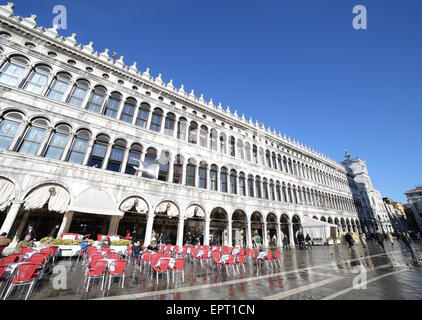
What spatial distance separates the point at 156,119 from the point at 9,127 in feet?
32.8

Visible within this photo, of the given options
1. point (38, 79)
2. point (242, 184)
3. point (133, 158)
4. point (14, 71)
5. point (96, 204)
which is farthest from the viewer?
point (242, 184)

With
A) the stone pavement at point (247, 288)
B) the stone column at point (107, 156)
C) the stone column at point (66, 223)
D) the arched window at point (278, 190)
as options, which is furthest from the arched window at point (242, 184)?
the stone column at point (66, 223)

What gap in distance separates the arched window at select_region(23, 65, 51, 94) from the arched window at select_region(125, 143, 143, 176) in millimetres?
7499

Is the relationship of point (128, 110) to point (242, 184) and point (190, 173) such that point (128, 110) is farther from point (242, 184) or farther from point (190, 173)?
point (242, 184)

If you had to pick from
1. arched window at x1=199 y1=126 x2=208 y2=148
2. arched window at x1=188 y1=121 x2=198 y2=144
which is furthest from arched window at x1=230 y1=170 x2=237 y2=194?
arched window at x1=188 y1=121 x2=198 y2=144

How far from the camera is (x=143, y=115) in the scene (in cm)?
1714

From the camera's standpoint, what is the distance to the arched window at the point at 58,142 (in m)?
12.4

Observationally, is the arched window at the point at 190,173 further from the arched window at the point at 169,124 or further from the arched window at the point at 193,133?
the arched window at the point at 169,124

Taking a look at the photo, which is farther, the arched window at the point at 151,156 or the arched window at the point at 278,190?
the arched window at the point at 278,190

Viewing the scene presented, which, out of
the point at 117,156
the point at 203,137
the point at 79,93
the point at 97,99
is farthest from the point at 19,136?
the point at 203,137

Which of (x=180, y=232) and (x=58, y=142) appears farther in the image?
(x=180, y=232)

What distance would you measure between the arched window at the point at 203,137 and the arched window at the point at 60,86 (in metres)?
12.2

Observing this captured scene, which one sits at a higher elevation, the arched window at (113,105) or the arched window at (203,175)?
the arched window at (113,105)

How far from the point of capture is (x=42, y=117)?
12.6 meters
